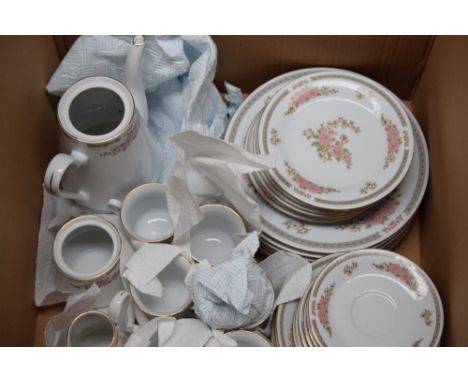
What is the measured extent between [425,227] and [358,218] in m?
0.08

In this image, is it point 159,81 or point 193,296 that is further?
point 159,81

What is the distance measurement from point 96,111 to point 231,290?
9.3 inches

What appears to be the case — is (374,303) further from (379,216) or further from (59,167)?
(59,167)

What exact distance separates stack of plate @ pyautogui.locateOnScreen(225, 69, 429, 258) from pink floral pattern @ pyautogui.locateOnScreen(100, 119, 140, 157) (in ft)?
0.46

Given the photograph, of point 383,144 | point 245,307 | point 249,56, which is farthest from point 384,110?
point 245,307

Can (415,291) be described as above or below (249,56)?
below

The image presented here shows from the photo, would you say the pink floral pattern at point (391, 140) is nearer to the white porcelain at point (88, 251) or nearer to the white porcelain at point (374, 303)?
the white porcelain at point (374, 303)

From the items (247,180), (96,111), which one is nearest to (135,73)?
(96,111)

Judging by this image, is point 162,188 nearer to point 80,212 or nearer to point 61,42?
point 80,212

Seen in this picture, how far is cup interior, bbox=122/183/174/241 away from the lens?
0.71 meters

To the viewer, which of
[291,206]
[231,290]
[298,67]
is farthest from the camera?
[298,67]

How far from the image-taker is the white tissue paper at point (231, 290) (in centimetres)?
61

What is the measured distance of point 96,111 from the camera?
2.27 ft

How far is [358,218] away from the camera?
740 millimetres
